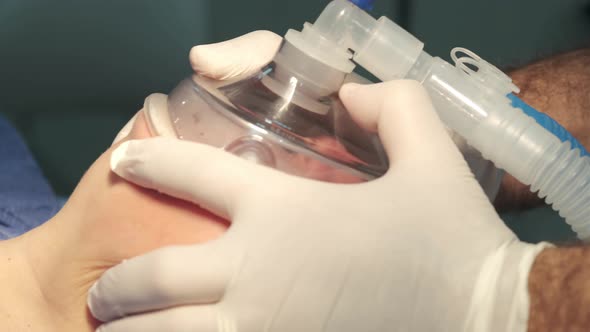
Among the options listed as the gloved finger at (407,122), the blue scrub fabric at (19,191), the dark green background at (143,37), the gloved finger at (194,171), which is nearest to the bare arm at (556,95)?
the dark green background at (143,37)

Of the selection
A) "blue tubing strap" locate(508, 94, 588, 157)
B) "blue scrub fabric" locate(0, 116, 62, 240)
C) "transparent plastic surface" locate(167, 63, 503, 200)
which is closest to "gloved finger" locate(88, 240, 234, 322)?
"transparent plastic surface" locate(167, 63, 503, 200)

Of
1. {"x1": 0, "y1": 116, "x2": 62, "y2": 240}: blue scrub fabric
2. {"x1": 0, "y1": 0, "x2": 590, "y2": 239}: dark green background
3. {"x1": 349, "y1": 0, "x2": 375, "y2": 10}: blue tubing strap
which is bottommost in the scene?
{"x1": 0, "y1": 116, "x2": 62, "y2": 240}: blue scrub fabric

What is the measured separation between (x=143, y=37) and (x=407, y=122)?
939 mm

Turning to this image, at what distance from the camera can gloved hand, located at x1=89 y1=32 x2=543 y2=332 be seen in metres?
0.61

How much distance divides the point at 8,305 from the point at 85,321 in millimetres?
141

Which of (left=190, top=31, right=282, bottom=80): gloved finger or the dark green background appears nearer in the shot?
(left=190, top=31, right=282, bottom=80): gloved finger

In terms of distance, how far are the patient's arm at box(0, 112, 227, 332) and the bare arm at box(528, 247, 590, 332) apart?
0.33m

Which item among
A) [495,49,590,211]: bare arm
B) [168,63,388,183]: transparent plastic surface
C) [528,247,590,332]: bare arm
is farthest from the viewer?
[495,49,590,211]: bare arm

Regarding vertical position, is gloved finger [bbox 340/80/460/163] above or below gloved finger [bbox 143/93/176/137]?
above

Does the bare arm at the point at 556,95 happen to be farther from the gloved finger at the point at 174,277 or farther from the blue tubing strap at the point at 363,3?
the gloved finger at the point at 174,277

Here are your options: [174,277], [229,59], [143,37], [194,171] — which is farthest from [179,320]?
[143,37]

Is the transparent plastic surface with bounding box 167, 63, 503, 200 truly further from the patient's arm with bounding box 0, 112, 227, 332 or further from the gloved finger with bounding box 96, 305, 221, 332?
the gloved finger with bounding box 96, 305, 221, 332

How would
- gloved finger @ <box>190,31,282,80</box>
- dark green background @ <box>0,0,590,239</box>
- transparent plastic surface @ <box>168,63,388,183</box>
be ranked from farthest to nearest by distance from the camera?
1. dark green background @ <box>0,0,590,239</box>
2. gloved finger @ <box>190,31,282,80</box>
3. transparent plastic surface @ <box>168,63,388,183</box>

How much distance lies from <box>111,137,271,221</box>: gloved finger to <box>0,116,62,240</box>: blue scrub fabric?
0.61 m
